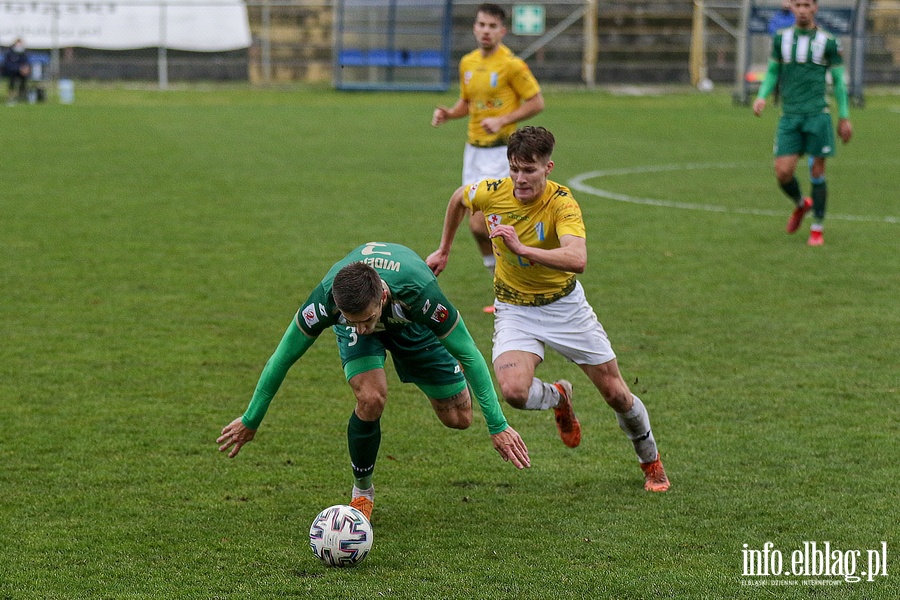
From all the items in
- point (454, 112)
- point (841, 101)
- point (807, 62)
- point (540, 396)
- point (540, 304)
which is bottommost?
point (540, 396)

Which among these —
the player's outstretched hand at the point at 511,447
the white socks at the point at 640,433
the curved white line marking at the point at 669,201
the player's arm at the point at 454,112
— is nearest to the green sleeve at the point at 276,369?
the player's outstretched hand at the point at 511,447

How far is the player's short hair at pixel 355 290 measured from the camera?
5387 millimetres

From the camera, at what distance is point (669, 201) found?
17.0m

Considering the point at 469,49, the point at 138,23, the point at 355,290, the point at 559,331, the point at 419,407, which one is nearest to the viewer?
the point at 355,290

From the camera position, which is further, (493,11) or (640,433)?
(493,11)

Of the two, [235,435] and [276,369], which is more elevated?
[276,369]

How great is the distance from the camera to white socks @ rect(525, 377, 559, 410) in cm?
681

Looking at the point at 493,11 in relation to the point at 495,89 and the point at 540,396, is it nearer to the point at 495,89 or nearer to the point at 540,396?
the point at 495,89

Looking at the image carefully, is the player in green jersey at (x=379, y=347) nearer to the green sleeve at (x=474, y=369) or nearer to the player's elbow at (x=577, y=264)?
the green sleeve at (x=474, y=369)

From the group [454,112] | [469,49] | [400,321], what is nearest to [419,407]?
[400,321]

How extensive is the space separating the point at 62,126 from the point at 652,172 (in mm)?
13049

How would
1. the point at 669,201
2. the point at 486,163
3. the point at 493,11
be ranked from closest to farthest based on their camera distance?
the point at 493,11 < the point at 486,163 < the point at 669,201

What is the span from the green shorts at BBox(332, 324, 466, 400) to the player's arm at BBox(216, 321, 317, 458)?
0.36 metres

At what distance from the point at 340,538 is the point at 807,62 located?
9.67 m
